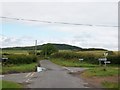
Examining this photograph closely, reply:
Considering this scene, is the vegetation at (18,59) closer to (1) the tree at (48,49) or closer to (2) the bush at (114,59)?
(2) the bush at (114,59)

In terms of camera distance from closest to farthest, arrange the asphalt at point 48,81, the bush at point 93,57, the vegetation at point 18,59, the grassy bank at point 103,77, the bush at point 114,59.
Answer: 1. the asphalt at point 48,81
2. the grassy bank at point 103,77
3. the vegetation at point 18,59
4. the bush at point 114,59
5. the bush at point 93,57

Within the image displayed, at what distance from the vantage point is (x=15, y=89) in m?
20.6

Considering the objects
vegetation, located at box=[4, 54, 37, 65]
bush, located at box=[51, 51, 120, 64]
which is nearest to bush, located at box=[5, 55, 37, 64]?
vegetation, located at box=[4, 54, 37, 65]

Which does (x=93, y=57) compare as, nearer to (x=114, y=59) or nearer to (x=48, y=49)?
(x=114, y=59)

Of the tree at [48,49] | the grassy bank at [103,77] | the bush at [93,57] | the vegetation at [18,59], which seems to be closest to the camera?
the grassy bank at [103,77]

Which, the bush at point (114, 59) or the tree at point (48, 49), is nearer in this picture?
the bush at point (114, 59)

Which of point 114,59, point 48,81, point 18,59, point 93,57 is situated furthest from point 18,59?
point 48,81

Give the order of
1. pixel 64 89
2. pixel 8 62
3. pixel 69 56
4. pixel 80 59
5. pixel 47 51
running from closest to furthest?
pixel 64 89, pixel 8 62, pixel 80 59, pixel 69 56, pixel 47 51

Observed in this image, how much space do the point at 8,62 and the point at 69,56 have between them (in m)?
34.5

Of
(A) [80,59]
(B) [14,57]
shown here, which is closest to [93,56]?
(A) [80,59]

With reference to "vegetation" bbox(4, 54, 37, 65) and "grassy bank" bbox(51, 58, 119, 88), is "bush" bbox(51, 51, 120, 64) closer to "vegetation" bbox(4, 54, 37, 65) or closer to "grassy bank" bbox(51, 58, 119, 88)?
"vegetation" bbox(4, 54, 37, 65)

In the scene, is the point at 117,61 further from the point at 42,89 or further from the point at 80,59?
the point at 42,89

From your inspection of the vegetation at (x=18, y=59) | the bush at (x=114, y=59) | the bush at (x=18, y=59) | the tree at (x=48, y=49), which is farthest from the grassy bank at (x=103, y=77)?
the tree at (x=48, y=49)

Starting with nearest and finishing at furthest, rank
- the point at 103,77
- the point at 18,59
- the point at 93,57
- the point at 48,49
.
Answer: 1. the point at 103,77
2. the point at 18,59
3. the point at 93,57
4. the point at 48,49
